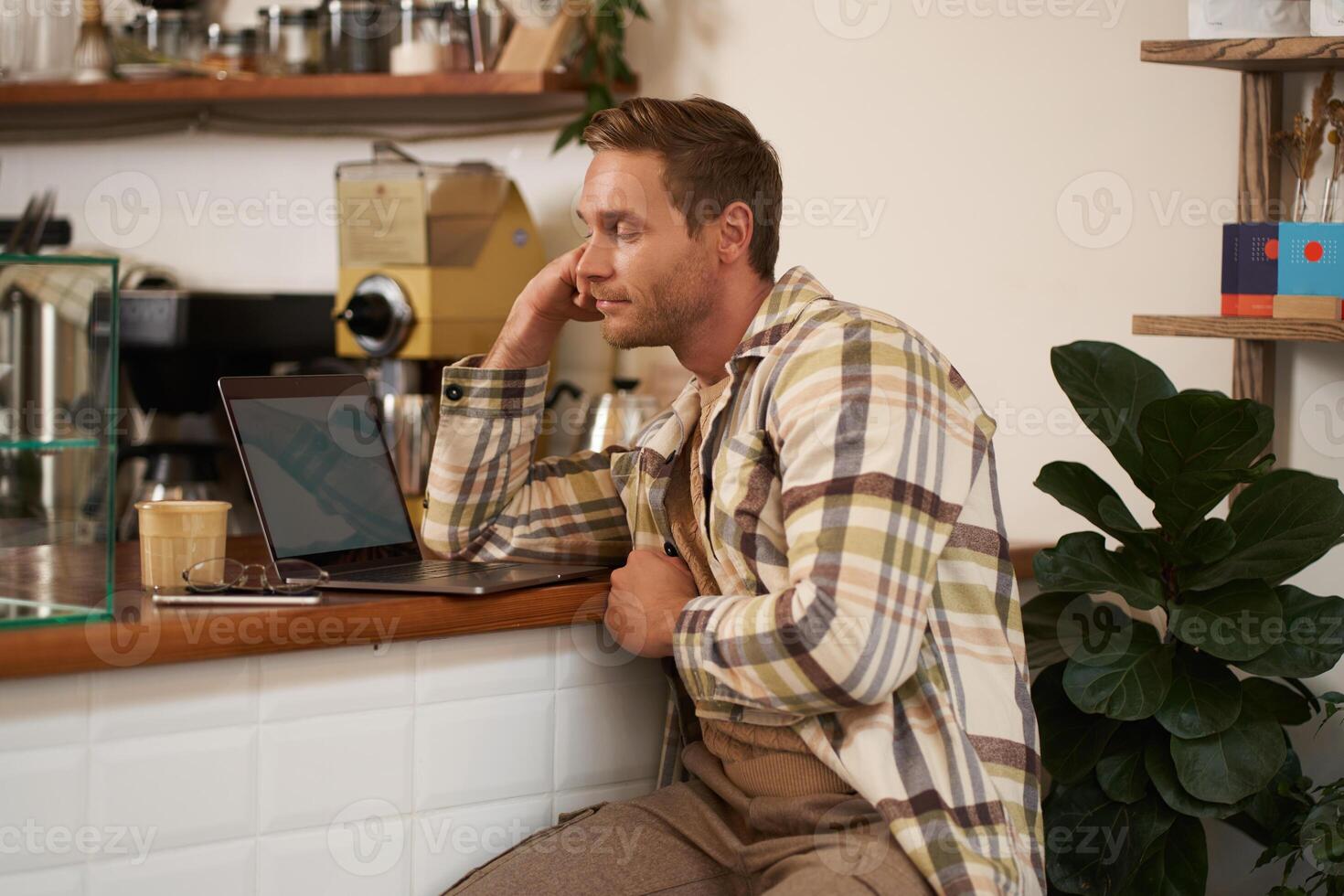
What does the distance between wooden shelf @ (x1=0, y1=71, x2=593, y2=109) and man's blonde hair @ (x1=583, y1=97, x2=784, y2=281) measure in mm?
1364

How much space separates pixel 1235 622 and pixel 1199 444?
0.22 metres

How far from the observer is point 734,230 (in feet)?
5.57

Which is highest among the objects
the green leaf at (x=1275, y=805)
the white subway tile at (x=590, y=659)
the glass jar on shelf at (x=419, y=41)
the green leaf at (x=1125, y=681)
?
the glass jar on shelf at (x=419, y=41)

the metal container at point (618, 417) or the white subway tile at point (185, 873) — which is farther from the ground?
the metal container at point (618, 417)

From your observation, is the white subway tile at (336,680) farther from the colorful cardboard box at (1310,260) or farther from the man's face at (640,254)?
the colorful cardboard box at (1310,260)

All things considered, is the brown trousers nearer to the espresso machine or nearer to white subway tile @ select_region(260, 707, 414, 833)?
white subway tile @ select_region(260, 707, 414, 833)

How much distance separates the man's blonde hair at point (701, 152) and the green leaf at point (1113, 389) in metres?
0.42

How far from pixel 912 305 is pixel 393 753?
141 cm

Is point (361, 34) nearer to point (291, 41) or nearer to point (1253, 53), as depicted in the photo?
point (291, 41)

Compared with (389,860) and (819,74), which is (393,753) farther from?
(819,74)

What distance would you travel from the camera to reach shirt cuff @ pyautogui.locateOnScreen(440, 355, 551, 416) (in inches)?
70.3

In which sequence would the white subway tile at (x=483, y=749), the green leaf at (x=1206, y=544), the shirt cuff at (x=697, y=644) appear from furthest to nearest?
the green leaf at (x=1206, y=544) → the white subway tile at (x=483, y=749) → the shirt cuff at (x=697, y=644)

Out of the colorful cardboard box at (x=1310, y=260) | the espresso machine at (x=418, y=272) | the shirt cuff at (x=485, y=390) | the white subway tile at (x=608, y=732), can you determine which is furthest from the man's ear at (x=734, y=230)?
the espresso machine at (x=418, y=272)

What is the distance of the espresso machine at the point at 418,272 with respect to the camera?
2.98 m
